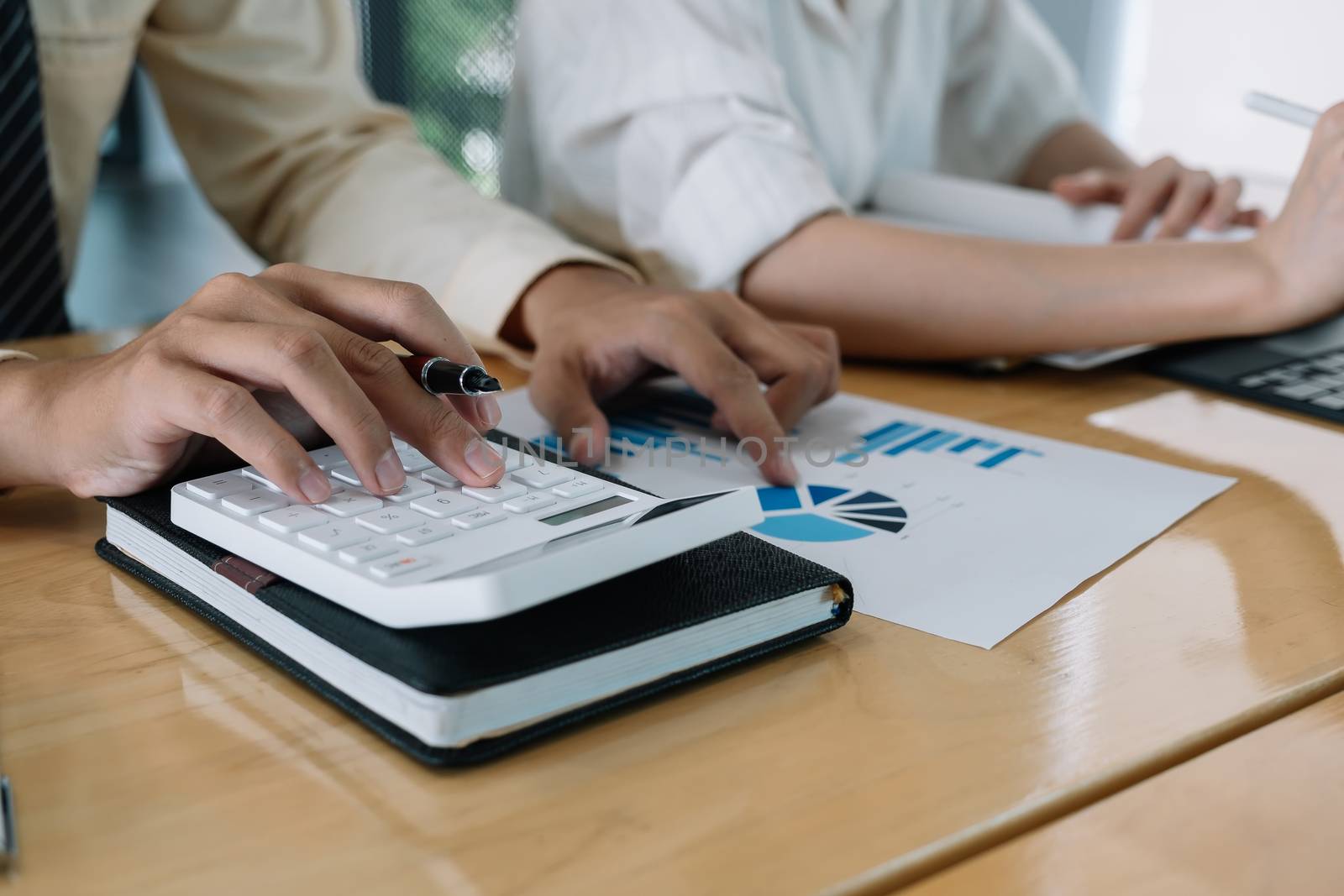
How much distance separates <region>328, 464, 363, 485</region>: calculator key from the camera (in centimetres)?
45

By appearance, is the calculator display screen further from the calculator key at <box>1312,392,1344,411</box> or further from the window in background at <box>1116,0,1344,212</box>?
the window in background at <box>1116,0,1344,212</box>

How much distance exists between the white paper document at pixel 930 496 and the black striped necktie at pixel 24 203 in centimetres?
41

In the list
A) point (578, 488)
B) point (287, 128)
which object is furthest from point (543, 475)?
point (287, 128)

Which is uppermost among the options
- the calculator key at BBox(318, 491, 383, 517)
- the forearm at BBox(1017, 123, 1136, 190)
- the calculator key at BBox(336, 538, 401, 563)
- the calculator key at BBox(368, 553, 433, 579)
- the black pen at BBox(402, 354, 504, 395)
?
the forearm at BBox(1017, 123, 1136, 190)

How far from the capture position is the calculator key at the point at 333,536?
38 centimetres

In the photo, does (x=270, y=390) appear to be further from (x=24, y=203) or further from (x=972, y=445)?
(x=24, y=203)

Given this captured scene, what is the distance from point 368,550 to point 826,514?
0.22 metres

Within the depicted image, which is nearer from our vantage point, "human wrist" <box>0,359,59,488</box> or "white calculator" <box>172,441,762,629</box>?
"white calculator" <box>172,441,762,629</box>

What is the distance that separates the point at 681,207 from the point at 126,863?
0.62 m

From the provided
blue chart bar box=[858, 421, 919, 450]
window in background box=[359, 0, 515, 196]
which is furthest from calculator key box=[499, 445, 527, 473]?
window in background box=[359, 0, 515, 196]

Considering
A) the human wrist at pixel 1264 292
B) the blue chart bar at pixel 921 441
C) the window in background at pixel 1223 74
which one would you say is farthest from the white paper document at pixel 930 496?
the window in background at pixel 1223 74

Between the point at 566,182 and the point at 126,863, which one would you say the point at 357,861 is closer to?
the point at 126,863

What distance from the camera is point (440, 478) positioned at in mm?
453

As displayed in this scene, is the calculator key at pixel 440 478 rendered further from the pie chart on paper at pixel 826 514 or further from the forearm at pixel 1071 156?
the forearm at pixel 1071 156
